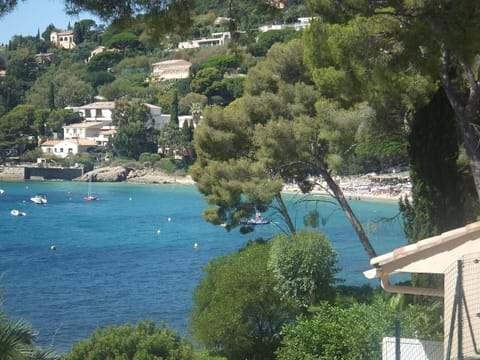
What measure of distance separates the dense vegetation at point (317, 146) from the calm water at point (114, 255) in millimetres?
2816

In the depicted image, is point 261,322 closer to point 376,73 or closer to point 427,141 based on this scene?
point 427,141

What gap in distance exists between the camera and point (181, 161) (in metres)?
81.9

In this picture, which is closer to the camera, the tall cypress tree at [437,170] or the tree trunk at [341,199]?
the tall cypress tree at [437,170]

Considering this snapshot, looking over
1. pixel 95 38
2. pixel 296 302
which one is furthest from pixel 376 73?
pixel 95 38

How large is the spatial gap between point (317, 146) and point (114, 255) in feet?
78.8

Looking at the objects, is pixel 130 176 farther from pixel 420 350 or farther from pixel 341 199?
pixel 420 350

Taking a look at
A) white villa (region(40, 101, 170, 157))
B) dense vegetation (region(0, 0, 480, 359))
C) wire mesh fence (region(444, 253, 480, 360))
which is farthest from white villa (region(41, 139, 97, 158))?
wire mesh fence (region(444, 253, 480, 360))

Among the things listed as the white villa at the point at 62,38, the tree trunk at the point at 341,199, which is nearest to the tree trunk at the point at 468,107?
the tree trunk at the point at 341,199

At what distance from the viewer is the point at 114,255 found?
3894 cm

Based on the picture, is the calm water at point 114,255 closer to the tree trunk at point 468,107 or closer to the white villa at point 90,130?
the tree trunk at point 468,107

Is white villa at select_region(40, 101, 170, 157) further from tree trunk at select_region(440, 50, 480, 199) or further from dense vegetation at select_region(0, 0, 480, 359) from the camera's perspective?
tree trunk at select_region(440, 50, 480, 199)

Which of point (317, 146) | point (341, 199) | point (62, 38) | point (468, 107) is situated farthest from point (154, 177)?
point (62, 38)

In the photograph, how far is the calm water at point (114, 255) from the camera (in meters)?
23.6

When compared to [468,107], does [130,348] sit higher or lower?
lower
